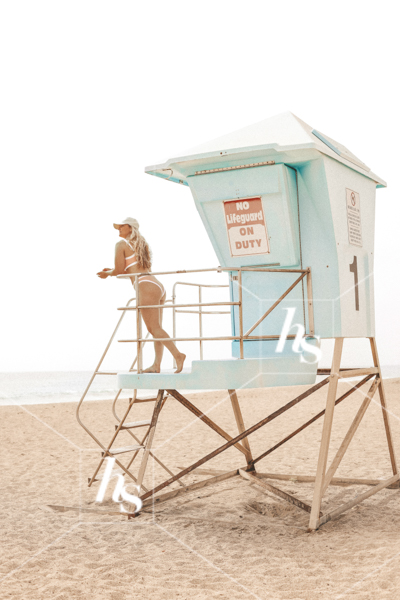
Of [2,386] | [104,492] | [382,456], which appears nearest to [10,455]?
[104,492]

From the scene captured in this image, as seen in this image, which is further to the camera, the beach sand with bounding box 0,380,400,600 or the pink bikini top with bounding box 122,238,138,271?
the pink bikini top with bounding box 122,238,138,271

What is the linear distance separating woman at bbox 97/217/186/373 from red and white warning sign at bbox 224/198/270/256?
89cm

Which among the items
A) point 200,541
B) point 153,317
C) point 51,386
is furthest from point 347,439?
point 51,386

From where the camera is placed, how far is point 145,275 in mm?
6477

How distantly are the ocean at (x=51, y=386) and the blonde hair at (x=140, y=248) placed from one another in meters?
25.5

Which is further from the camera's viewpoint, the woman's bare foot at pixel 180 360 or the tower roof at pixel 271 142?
the woman's bare foot at pixel 180 360

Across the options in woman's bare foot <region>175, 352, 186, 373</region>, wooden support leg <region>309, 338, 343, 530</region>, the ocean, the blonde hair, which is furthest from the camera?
the ocean

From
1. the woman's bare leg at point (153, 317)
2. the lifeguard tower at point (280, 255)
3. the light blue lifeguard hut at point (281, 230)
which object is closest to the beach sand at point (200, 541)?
the lifeguard tower at point (280, 255)

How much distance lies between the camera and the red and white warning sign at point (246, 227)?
6.51m

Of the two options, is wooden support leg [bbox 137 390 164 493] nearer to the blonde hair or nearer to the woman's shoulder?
the blonde hair

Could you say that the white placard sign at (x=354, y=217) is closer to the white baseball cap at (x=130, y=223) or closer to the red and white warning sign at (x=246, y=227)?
the red and white warning sign at (x=246, y=227)

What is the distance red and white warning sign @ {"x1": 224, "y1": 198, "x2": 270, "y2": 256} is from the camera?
651cm

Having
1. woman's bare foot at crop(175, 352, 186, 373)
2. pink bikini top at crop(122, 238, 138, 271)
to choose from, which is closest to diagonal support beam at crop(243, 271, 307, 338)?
woman's bare foot at crop(175, 352, 186, 373)

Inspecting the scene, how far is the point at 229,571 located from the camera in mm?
5160
